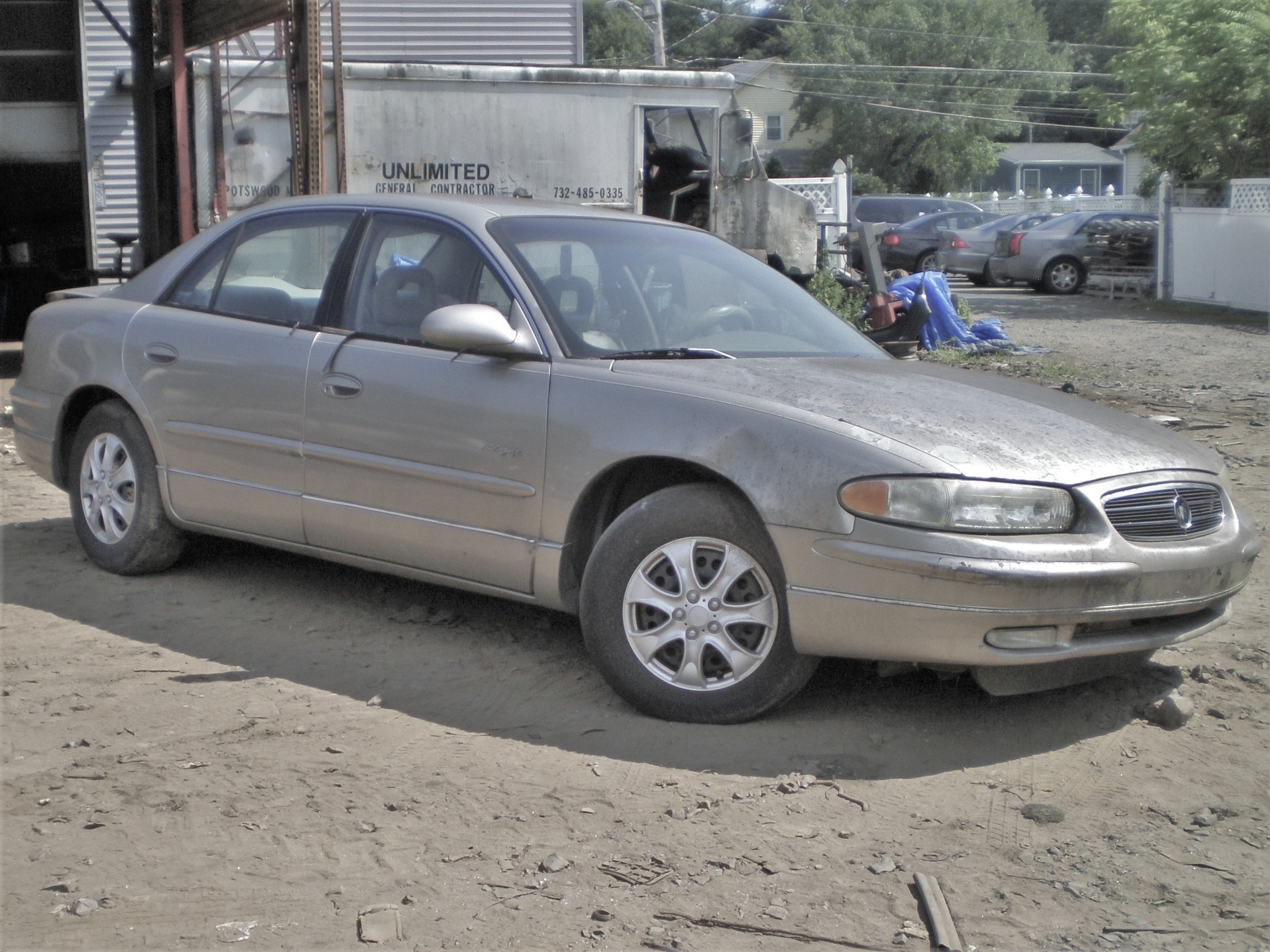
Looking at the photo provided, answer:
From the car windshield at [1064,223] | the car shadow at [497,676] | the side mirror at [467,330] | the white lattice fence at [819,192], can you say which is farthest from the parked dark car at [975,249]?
the side mirror at [467,330]

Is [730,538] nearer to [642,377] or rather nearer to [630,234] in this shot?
[642,377]

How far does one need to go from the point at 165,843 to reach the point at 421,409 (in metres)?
1.68

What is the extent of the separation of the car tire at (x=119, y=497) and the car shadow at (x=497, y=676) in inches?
4.4

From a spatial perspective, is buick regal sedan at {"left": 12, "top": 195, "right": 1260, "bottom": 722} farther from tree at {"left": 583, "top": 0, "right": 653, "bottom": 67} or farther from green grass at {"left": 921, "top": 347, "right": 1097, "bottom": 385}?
tree at {"left": 583, "top": 0, "right": 653, "bottom": 67}

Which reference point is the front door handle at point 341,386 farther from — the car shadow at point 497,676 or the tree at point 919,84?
the tree at point 919,84

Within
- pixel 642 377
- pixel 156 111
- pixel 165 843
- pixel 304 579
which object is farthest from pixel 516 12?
pixel 165 843

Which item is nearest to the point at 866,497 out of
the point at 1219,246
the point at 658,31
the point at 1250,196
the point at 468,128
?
the point at 468,128

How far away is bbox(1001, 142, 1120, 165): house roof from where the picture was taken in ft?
224

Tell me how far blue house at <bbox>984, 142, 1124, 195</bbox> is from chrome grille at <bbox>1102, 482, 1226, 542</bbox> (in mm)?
67496

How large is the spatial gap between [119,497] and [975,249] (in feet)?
71.4

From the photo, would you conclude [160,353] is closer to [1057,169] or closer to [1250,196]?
[1250,196]

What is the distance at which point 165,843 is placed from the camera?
10.5 feet

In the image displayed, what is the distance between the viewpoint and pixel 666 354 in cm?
432

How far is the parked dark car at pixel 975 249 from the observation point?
25.0 meters
